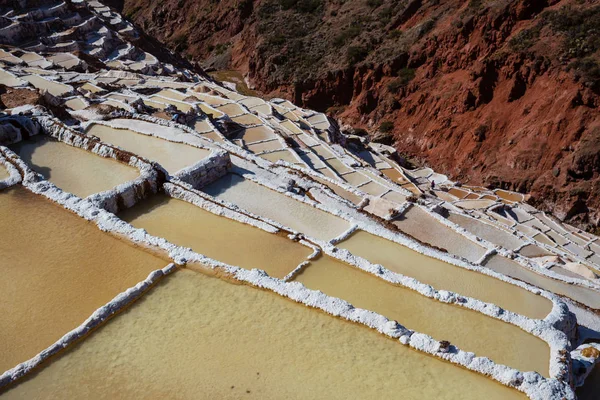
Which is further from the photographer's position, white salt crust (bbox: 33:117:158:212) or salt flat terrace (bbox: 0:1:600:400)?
white salt crust (bbox: 33:117:158:212)

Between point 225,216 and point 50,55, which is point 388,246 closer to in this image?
point 225,216

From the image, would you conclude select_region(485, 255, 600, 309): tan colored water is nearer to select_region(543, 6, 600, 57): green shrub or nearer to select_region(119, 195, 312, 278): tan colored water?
select_region(119, 195, 312, 278): tan colored water

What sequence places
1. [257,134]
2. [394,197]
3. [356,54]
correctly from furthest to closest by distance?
[356,54]
[257,134]
[394,197]

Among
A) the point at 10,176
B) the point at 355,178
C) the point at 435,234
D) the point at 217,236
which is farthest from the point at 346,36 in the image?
the point at 217,236

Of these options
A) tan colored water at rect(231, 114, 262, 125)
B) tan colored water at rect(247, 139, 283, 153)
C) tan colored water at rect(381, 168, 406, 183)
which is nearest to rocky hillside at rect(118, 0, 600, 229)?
tan colored water at rect(381, 168, 406, 183)

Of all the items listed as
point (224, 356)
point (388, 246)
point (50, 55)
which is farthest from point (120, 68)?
point (224, 356)

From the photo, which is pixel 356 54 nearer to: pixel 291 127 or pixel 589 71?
pixel 291 127
